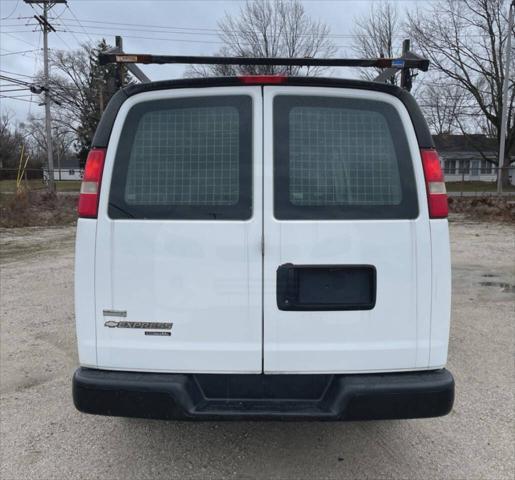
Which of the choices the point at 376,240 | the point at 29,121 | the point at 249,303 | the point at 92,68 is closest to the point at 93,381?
the point at 249,303

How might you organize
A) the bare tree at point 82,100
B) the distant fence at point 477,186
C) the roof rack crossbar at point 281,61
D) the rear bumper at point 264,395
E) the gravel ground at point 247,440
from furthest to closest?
1. the bare tree at point 82,100
2. the distant fence at point 477,186
3. the gravel ground at point 247,440
4. the roof rack crossbar at point 281,61
5. the rear bumper at point 264,395

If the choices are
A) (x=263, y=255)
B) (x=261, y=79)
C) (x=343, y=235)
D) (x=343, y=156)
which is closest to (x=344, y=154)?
(x=343, y=156)

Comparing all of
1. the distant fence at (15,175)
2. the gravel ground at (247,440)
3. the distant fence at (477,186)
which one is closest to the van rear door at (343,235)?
the gravel ground at (247,440)

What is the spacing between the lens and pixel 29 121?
76.1 m

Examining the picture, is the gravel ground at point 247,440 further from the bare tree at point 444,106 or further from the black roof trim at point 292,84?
the bare tree at point 444,106

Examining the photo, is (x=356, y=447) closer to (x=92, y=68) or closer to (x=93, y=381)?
(x=93, y=381)

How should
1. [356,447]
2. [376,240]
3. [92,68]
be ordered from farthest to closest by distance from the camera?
[92,68] → [356,447] → [376,240]

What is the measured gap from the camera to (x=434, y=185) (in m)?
2.33

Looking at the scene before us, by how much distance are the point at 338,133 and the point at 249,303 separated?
980 millimetres

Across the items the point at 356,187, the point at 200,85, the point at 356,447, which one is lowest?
the point at 356,447

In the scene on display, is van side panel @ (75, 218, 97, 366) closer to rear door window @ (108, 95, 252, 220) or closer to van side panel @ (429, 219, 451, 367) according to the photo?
rear door window @ (108, 95, 252, 220)

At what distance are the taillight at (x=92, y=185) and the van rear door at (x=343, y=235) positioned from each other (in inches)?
33.3

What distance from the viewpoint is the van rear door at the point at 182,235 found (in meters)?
2.27

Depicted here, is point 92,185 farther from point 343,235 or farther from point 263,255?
point 343,235
